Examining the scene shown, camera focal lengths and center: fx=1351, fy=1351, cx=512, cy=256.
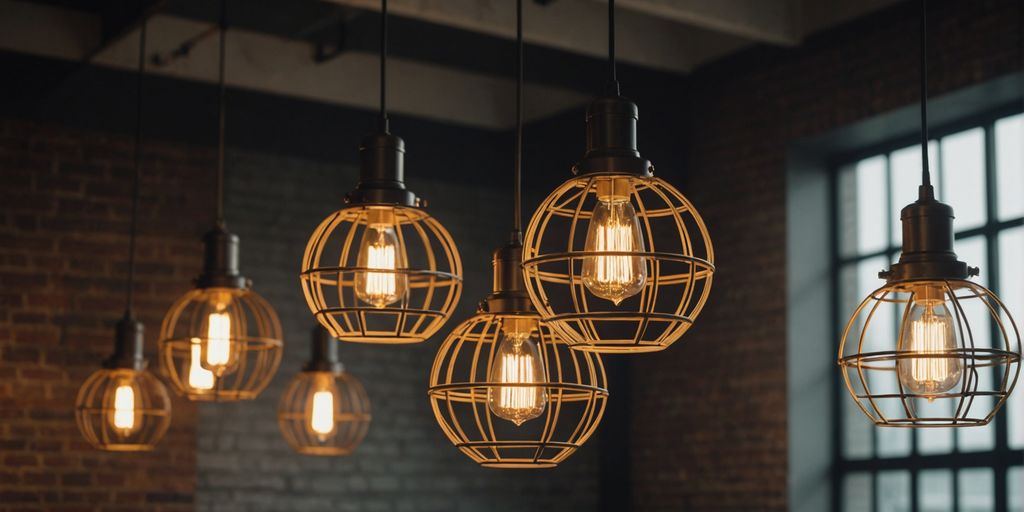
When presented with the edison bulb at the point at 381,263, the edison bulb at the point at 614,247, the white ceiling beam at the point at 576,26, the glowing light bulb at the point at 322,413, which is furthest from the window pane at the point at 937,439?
the edison bulb at the point at 614,247

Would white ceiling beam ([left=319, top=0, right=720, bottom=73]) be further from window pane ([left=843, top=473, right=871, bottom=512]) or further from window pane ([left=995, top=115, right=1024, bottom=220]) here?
window pane ([left=843, top=473, right=871, bottom=512])

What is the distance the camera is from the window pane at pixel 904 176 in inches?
192

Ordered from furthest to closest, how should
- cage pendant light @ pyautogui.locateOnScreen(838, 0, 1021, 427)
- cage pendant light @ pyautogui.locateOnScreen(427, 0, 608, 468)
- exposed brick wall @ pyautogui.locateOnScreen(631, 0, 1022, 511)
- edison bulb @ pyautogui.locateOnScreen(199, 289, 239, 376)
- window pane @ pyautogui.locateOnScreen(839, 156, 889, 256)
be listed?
window pane @ pyautogui.locateOnScreen(839, 156, 889, 256) < exposed brick wall @ pyautogui.locateOnScreen(631, 0, 1022, 511) < edison bulb @ pyautogui.locateOnScreen(199, 289, 239, 376) < cage pendant light @ pyautogui.locateOnScreen(427, 0, 608, 468) < cage pendant light @ pyautogui.locateOnScreen(838, 0, 1021, 427)

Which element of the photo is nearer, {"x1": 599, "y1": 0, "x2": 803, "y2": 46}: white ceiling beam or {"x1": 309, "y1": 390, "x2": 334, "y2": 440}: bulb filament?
{"x1": 309, "y1": 390, "x2": 334, "y2": 440}: bulb filament

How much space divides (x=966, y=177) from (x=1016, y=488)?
106 centimetres

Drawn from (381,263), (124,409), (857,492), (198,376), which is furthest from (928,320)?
(857,492)

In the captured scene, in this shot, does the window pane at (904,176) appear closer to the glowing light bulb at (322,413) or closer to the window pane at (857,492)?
the window pane at (857,492)

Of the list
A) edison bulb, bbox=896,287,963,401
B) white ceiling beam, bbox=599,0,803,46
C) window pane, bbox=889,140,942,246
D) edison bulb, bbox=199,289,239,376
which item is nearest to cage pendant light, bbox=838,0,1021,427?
edison bulb, bbox=896,287,963,401

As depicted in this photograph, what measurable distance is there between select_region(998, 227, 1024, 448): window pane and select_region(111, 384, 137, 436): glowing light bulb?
275 centimetres

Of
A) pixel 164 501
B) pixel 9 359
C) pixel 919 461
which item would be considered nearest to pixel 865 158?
pixel 919 461

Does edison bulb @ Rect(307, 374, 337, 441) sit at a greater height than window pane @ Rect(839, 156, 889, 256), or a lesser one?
lesser

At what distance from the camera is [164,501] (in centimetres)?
515

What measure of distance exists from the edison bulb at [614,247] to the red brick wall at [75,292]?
147 inches

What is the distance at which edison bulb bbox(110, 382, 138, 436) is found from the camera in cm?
381
